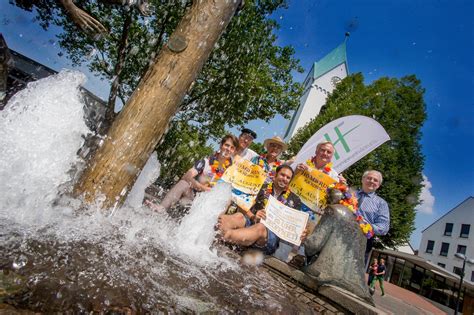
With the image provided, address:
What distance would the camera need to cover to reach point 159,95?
2.64m

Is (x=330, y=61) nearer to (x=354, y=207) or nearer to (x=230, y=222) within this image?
(x=354, y=207)

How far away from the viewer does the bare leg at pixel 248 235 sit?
3.48m

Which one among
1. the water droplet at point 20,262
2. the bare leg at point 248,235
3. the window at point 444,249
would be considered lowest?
the water droplet at point 20,262

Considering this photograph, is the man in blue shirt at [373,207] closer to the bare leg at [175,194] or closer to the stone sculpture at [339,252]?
the stone sculpture at [339,252]

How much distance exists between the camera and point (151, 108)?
2621 mm

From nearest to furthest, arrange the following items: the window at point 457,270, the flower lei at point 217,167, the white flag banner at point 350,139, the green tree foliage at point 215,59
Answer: the flower lei at point 217,167 < the white flag banner at point 350,139 < the green tree foliage at point 215,59 < the window at point 457,270

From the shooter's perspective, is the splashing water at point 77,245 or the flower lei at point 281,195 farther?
the flower lei at point 281,195

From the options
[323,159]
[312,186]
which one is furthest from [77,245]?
[323,159]

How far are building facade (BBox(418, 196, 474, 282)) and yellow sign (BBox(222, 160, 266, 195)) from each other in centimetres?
3679

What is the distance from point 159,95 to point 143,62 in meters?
12.7

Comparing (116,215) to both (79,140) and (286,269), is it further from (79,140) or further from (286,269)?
(286,269)

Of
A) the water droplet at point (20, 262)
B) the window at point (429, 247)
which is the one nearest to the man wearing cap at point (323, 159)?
the water droplet at point (20, 262)

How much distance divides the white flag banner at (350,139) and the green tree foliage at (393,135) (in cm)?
1125

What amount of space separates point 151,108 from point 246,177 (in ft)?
6.70
